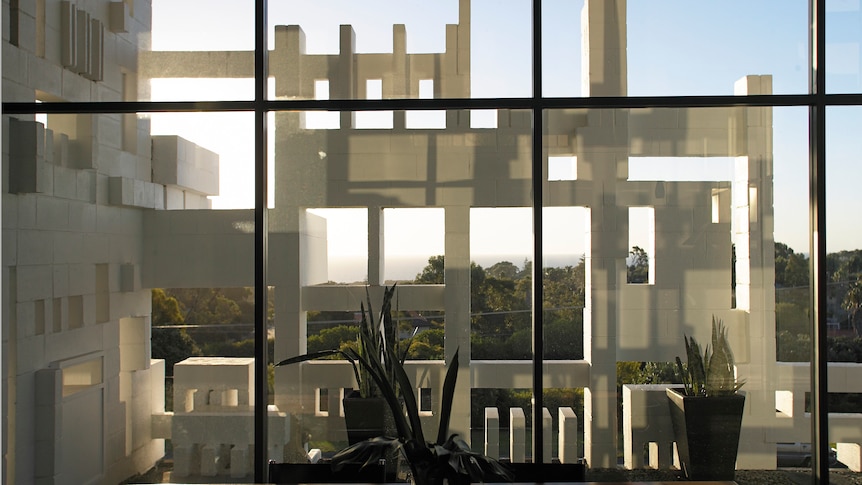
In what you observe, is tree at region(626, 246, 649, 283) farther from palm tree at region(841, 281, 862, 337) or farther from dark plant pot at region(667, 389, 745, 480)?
palm tree at region(841, 281, 862, 337)

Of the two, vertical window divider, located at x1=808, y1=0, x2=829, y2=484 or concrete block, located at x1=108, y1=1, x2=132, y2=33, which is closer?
vertical window divider, located at x1=808, y1=0, x2=829, y2=484

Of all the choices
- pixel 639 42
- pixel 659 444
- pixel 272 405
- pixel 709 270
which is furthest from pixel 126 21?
pixel 659 444

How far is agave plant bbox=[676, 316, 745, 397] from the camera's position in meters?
3.31

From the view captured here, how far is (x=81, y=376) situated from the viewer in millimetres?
3305

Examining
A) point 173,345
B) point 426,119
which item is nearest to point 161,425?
point 173,345

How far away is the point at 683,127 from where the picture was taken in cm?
332

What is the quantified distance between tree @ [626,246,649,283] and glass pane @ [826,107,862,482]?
93 centimetres

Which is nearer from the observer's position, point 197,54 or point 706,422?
point 706,422

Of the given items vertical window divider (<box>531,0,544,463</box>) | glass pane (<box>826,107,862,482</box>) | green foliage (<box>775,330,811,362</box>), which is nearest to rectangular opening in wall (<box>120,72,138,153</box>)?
vertical window divider (<box>531,0,544,463</box>)

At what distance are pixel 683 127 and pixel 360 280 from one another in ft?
5.99

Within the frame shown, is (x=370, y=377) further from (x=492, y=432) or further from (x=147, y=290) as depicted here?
(x=147, y=290)

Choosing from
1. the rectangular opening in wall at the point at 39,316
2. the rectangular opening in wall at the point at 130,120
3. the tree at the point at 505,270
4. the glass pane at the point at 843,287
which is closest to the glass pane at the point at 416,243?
the tree at the point at 505,270

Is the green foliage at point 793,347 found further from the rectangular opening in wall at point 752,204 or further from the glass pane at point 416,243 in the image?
the glass pane at point 416,243

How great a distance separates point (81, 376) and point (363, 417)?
1.45 metres
